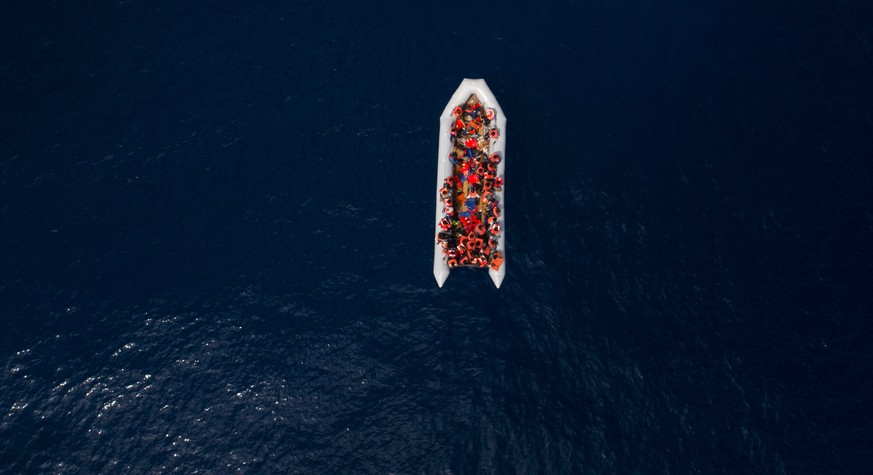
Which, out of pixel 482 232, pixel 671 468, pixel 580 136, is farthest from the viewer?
pixel 580 136

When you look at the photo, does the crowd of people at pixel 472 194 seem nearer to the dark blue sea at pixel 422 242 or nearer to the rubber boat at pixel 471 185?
the rubber boat at pixel 471 185

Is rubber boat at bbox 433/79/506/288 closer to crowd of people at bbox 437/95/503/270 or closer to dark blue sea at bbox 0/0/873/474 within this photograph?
crowd of people at bbox 437/95/503/270

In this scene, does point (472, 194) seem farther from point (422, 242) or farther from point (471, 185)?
point (422, 242)

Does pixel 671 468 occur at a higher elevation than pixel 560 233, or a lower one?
lower

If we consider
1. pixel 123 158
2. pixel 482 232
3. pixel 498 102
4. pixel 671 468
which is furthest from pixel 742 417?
pixel 123 158

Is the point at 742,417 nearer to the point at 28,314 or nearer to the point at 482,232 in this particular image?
the point at 482,232

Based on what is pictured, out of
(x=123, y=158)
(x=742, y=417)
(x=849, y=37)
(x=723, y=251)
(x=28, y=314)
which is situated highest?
(x=849, y=37)

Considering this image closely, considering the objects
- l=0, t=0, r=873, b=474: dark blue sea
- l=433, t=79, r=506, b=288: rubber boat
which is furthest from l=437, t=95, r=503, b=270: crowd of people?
l=0, t=0, r=873, b=474: dark blue sea

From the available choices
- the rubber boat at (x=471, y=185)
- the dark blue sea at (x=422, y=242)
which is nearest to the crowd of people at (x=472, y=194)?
the rubber boat at (x=471, y=185)
